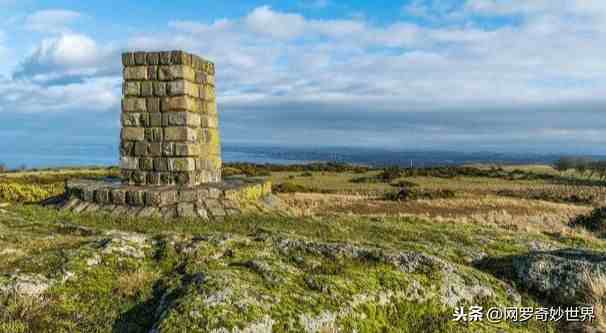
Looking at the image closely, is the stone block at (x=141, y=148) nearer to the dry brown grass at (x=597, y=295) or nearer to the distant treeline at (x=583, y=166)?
the dry brown grass at (x=597, y=295)

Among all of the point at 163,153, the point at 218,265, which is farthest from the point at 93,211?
the point at 218,265

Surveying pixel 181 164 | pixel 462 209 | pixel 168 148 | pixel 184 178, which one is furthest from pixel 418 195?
pixel 168 148

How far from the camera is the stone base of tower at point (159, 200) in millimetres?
13775

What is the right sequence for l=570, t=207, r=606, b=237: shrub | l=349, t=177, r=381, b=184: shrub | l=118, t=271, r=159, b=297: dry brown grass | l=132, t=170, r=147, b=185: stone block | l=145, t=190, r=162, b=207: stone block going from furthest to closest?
l=349, t=177, r=381, b=184: shrub → l=570, t=207, r=606, b=237: shrub → l=132, t=170, r=147, b=185: stone block → l=145, t=190, r=162, b=207: stone block → l=118, t=271, r=159, b=297: dry brown grass

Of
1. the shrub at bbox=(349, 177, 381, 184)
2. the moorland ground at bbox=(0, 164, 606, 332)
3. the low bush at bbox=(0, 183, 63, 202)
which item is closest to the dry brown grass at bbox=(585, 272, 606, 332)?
the moorland ground at bbox=(0, 164, 606, 332)

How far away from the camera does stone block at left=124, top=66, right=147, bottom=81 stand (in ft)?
50.9

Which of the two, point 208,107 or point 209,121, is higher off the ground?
point 208,107

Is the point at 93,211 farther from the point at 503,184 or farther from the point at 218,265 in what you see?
the point at 503,184

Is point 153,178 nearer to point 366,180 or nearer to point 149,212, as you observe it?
point 149,212

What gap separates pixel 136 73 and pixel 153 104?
119cm

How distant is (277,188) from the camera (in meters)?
36.6

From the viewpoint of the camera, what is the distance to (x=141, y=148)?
51.5 feet

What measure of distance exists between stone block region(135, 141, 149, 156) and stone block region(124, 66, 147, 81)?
2152mm

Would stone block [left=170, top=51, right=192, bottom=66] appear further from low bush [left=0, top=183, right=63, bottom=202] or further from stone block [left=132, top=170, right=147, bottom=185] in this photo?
low bush [left=0, top=183, right=63, bottom=202]
